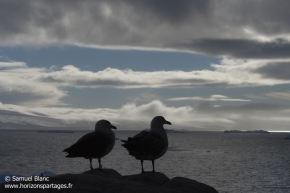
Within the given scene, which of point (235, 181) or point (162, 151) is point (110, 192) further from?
point (235, 181)

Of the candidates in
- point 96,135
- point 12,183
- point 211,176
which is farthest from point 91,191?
point 211,176

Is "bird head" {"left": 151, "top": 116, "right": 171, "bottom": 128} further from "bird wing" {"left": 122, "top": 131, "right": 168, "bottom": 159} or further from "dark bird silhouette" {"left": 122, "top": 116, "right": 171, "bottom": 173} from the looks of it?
"bird wing" {"left": 122, "top": 131, "right": 168, "bottom": 159}

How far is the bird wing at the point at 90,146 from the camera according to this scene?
1348 centimetres

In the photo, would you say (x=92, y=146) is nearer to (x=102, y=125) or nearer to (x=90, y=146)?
(x=90, y=146)

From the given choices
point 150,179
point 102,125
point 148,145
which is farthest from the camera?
Answer: point 102,125

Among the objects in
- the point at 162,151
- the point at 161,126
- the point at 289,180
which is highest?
the point at 161,126

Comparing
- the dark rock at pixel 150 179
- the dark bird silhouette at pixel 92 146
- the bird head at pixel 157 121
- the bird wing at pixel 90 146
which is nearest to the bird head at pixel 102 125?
the dark bird silhouette at pixel 92 146

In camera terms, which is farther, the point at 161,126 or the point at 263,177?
the point at 263,177

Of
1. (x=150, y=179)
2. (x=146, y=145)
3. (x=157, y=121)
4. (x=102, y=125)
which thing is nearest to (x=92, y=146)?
(x=102, y=125)

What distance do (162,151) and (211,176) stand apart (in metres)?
57.1

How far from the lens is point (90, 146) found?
1348 cm

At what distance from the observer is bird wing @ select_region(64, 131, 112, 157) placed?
13.5 meters

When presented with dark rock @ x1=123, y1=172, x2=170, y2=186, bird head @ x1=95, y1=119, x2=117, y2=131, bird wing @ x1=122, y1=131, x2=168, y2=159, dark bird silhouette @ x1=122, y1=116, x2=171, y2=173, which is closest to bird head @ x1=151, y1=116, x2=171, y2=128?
dark bird silhouette @ x1=122, y1=116, x2=171, y2=173

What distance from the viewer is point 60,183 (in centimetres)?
932
